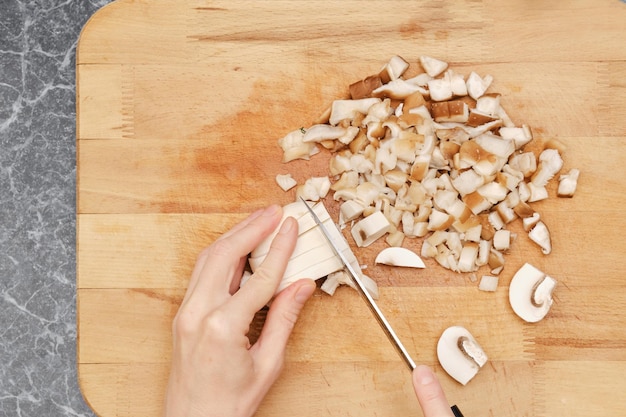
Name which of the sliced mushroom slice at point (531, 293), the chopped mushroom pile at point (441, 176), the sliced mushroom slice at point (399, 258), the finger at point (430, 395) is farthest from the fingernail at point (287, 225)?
the sliced mushroom slice at point (531, 293)

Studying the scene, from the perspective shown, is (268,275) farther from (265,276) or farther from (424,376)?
(424,376)

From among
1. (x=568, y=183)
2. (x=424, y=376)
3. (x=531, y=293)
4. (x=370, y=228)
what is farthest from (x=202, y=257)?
(x=568, y=183)

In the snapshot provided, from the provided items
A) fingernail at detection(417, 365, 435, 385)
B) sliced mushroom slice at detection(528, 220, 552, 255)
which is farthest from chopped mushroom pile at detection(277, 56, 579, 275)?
fingernail at detection(417, 365, 435, 385)

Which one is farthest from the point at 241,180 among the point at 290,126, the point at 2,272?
the point at 2,272

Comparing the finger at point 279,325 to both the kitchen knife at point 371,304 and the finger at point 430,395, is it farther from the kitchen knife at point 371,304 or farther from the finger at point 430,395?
the finger at point 430,395

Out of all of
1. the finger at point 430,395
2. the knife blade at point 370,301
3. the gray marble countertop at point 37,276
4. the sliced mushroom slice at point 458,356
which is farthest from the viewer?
the gray marble countertop at point 37,276
